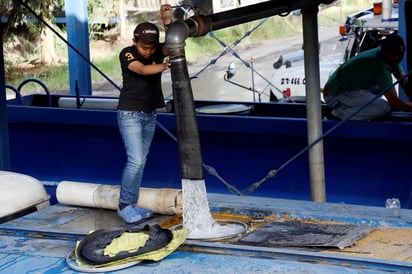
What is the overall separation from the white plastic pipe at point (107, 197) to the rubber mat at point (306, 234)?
735 mm

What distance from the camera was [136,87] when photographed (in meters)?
5.64

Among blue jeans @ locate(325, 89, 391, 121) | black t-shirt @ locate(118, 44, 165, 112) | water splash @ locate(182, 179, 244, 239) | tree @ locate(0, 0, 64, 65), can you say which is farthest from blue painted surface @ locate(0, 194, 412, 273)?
tree @ locate(0, 0, 64, 65)

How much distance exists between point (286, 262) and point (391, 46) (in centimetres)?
427

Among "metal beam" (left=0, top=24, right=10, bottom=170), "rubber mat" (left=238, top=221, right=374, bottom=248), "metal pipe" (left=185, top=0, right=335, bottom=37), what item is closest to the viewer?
"rubber mat" (left=238, top=221, right=374, bottom=248)

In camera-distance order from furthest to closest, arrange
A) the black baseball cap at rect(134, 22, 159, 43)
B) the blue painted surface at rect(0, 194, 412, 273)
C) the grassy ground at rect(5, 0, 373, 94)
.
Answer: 1. the grassy ground at rect(5, 0, 373, 94)
2. the black baseball cap at rect(134, 22, 159, 43)
3. the blue painted surface at rect(0, 194, 412, 273)

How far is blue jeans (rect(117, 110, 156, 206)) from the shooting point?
5.55m

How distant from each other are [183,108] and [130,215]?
35.7 inches

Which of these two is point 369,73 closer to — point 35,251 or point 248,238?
point 248,238

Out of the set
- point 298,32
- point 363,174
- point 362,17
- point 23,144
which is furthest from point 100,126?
point 298,32

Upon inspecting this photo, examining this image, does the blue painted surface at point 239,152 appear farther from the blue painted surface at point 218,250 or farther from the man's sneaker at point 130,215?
the man's sneaker at point 130,215

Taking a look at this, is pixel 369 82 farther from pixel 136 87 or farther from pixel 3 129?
pixel 3 129

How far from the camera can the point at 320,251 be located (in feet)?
15.1

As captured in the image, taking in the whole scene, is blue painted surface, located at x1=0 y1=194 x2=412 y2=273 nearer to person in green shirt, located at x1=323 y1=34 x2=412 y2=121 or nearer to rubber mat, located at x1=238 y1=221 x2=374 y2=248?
rubber mat, located at x1=238 y1=221 x2=374 y2=248

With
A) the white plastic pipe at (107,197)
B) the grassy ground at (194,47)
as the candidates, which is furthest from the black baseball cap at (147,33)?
the grassy ground at (194,47)
